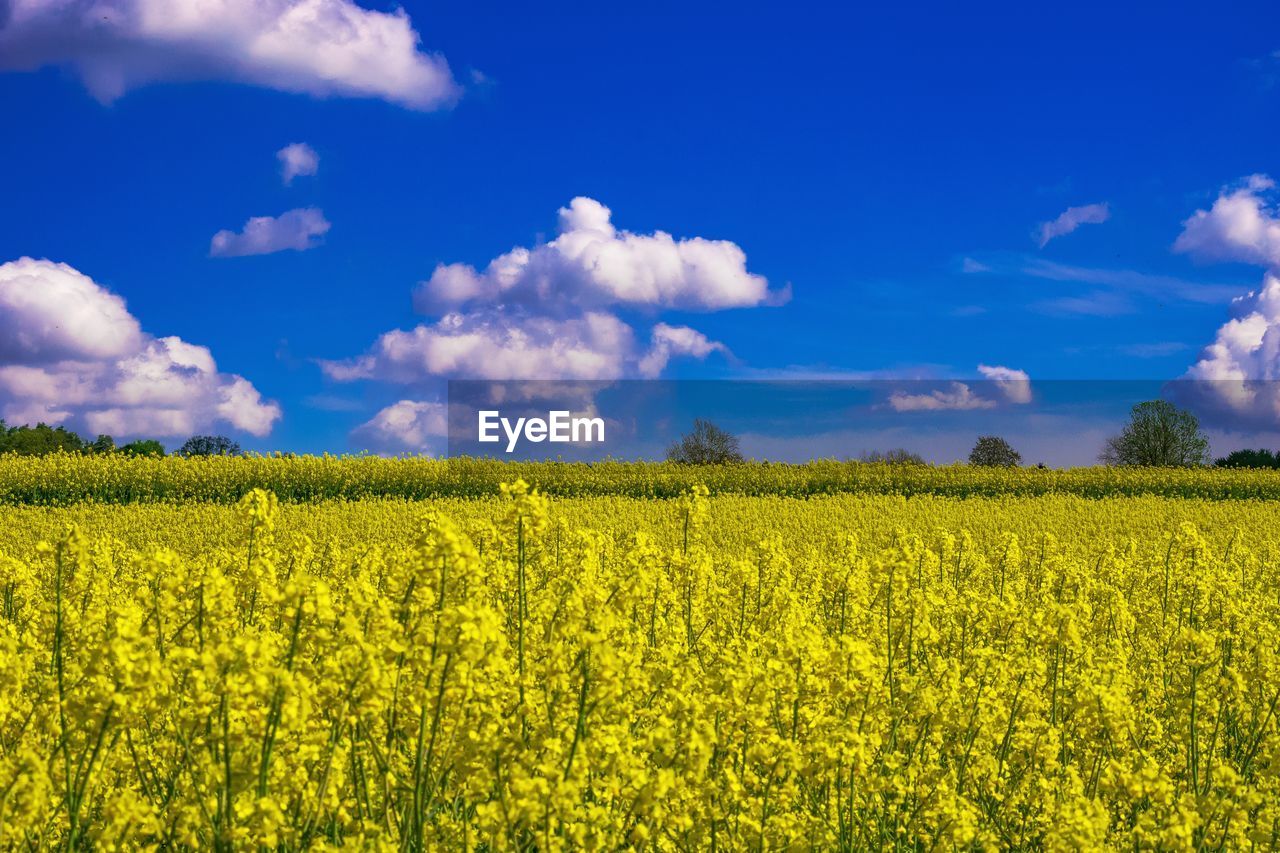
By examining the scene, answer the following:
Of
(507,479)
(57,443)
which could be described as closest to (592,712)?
(507,479)

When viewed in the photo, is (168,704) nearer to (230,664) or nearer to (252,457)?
(230,664)

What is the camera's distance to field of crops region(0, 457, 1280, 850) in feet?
9.94

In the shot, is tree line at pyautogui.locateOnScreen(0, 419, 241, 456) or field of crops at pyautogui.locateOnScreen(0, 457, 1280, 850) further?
tree line at pyautogui.locateOnScreen(0, 419, 241, 456)

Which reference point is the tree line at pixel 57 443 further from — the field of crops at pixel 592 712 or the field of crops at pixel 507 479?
the field of crops at pixel 592 712

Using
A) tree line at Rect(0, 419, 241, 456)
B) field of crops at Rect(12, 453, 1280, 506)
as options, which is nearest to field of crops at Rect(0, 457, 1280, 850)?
field of crops at Rect(12, 453, 1280, 506)

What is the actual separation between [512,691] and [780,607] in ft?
9.97

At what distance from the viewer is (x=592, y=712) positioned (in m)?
3.40

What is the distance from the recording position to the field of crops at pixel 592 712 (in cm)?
303

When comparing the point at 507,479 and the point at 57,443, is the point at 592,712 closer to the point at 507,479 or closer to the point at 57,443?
the point at 507,479

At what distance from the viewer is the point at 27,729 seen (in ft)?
14.5

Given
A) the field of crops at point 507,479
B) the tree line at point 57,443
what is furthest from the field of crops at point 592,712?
the tree line at point 57,443

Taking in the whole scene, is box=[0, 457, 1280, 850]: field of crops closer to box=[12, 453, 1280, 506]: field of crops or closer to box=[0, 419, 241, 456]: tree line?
box=[12, 453, 1280, 506]: field of crops

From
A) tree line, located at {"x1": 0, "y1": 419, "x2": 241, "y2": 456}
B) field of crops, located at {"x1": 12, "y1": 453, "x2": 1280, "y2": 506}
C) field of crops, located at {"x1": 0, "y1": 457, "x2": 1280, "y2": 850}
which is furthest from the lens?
tree line, located at {"x1": 0, "y1": 419, "x2": 241, "y2": 456}

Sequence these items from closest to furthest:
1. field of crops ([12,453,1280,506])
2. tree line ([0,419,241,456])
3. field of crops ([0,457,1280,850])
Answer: field of crops ([0,457,1280,850]) → field of crops ([12,453,1280,506]) → tree line ([0,419,241,456])
